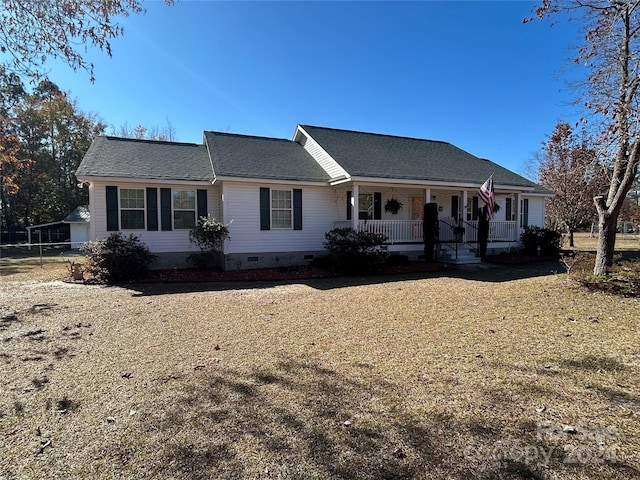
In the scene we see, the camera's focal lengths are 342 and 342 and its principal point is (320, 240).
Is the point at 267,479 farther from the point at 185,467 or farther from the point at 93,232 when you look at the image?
the point at 93,232

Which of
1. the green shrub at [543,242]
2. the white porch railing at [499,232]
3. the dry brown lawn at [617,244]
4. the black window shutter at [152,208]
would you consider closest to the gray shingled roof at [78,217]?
the black window shutter at [152,208]

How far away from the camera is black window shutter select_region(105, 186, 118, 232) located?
1209 cm

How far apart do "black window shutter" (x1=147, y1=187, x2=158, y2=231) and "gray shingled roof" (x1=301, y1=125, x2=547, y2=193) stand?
698cm

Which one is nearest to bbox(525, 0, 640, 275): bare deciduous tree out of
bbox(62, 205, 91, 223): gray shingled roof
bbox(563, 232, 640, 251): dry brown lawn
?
bbox(563, 232, 640, 251): dry brown lawn

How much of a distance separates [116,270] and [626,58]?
13.8 metres

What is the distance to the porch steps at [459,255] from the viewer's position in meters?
13.9

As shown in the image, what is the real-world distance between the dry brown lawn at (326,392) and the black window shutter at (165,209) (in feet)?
19.9

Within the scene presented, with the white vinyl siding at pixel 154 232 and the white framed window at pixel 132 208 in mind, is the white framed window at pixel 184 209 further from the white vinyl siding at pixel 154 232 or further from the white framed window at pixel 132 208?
the white framed window at pixel 132 208

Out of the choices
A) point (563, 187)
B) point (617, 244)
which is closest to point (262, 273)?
point (563, 187)

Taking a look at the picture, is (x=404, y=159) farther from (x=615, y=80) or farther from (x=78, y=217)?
(x=78, y=217)

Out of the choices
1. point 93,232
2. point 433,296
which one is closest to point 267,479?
point 433,296

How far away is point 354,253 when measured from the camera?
11797 mm

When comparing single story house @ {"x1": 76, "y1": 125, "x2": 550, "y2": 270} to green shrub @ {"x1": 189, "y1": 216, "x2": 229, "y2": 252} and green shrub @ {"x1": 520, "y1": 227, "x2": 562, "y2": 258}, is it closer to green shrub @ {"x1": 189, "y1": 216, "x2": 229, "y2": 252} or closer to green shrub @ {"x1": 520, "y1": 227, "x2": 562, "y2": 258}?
green shrub @ {"x1": 189, "y1": 216, "x2": 229, "y2": 252}

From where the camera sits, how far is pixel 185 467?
248 cm
